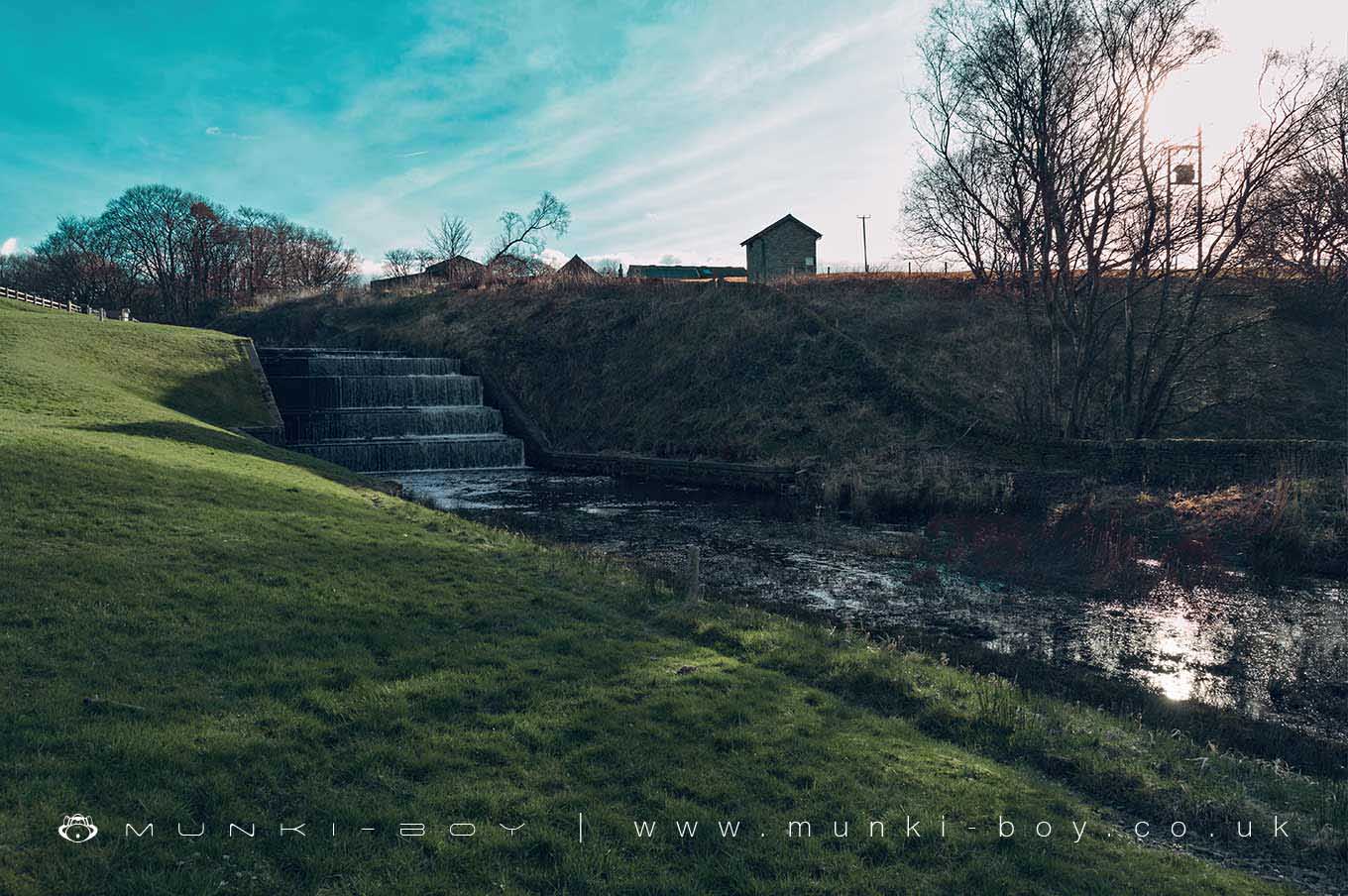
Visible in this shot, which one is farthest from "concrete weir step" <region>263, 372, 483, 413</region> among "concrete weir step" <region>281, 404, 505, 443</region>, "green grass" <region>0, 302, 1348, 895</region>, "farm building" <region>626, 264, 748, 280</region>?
"farm building" <region>626, 264, 748, 280</region>

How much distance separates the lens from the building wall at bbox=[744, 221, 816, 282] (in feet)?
231

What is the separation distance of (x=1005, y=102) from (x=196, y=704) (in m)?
26.7

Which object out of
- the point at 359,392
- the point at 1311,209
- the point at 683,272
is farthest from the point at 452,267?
the point at 1311,209

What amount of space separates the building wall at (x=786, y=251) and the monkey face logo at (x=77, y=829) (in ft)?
225

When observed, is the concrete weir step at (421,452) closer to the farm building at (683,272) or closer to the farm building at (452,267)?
the farm building at (452,267)

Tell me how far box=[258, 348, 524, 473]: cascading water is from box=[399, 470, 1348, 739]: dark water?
39.6 ft

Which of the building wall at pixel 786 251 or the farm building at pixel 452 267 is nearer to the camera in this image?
the building wall at pixel 786 251

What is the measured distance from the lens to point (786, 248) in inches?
2778

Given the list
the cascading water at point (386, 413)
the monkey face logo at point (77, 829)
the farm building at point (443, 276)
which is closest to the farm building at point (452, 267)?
the farm building at point (443, 276)

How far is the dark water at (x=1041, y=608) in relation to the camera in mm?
10414

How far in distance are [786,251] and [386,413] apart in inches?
1780

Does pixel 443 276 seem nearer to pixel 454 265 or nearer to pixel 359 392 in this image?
pixel 454 265

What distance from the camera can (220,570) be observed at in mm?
9969

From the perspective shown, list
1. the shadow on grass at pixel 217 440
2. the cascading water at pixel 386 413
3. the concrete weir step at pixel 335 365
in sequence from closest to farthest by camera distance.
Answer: the shadow on grass at pixel 217 440 < the cascading water at pixel 386 413 < the concrete weir step at pixel 335 365
